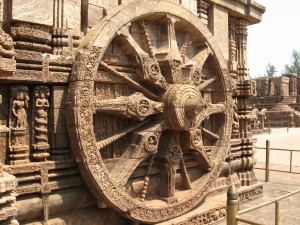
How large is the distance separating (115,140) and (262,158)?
386 inches

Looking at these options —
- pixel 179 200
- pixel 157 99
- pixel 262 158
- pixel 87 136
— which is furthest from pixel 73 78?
pixel 262 158

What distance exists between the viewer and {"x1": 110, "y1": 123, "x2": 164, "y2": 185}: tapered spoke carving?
415 cm

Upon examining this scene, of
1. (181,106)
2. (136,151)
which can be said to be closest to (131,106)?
(136,151)

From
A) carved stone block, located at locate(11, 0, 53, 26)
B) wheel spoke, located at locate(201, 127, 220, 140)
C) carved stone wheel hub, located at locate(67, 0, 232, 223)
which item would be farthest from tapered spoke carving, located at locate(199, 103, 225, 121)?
carved stone block, located at locate(11, 0, 53, 26)

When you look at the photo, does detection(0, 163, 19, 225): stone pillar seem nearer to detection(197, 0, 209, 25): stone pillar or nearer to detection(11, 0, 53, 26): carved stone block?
detection(11, 0, 53, 26): carved stone block

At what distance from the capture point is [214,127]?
5.91 metres

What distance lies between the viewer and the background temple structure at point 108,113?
3547 millimetres

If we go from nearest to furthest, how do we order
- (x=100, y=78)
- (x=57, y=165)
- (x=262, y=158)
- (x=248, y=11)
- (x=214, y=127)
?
(x=57, y=165) < (x=100, y=78) < (x=214, y=127) < (x=248, y=11) < (x=262, y=158)

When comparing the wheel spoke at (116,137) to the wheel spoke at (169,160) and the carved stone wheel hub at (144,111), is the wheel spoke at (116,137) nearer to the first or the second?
the carved stone wheel hub at (144,111)

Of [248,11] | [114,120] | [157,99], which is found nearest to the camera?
[114,120]

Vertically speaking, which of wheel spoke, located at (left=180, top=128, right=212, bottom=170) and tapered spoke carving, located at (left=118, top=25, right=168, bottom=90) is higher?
tapered spoke carving, located at (left=118, top=25, right=168, bottom=90)

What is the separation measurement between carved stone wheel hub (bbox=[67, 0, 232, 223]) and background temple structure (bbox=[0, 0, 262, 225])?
0.02m

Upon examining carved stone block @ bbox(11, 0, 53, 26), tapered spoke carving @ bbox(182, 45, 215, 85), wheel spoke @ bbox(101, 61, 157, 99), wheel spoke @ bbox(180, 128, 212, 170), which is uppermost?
carved stone block @ bbox(11, 0, 53, 26)

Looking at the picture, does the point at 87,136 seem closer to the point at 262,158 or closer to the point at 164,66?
the point at 164,66
